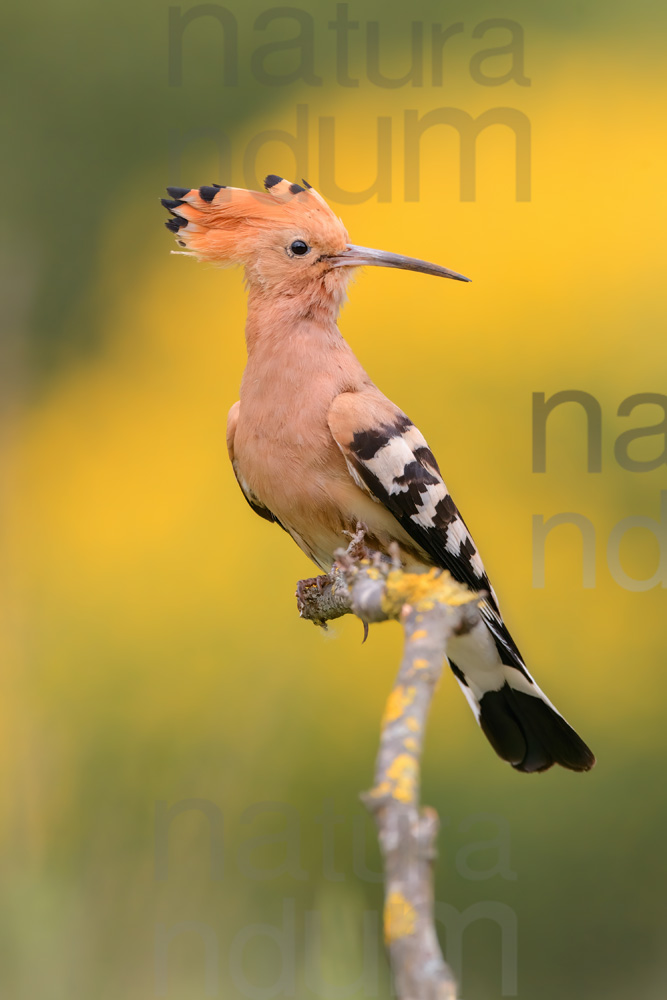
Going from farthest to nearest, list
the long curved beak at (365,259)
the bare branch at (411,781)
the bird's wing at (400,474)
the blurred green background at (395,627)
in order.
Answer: the blurred green background at (395,627)
the long curved beak at (365,259)
the bird's wing at (400,474)
the bare branch at (411,781)

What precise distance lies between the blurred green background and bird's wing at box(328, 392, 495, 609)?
1.18 m

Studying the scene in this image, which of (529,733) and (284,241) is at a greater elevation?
(284,241)

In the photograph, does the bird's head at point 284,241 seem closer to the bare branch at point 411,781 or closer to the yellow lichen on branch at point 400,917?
the bare branch at point 411,781

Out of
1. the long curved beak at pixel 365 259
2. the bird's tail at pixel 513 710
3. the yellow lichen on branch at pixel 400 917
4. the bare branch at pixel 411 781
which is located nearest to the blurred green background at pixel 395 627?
the bird's tail at pixel 513 710

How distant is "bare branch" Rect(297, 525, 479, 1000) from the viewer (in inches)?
26.4

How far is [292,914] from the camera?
2701 mm

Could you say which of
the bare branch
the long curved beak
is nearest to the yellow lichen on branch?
the bare branch

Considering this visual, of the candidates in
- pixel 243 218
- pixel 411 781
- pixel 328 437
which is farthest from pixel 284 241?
pixel 411 781

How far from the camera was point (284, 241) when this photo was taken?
180 centimetres

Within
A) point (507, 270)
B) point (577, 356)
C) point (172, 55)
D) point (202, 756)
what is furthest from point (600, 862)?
point (172, 55)

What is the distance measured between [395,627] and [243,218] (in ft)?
4.78

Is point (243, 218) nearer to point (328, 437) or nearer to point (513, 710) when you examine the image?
point (328, 437)

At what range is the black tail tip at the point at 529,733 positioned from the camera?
5.95 feet

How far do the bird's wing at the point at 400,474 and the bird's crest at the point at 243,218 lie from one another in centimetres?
30
